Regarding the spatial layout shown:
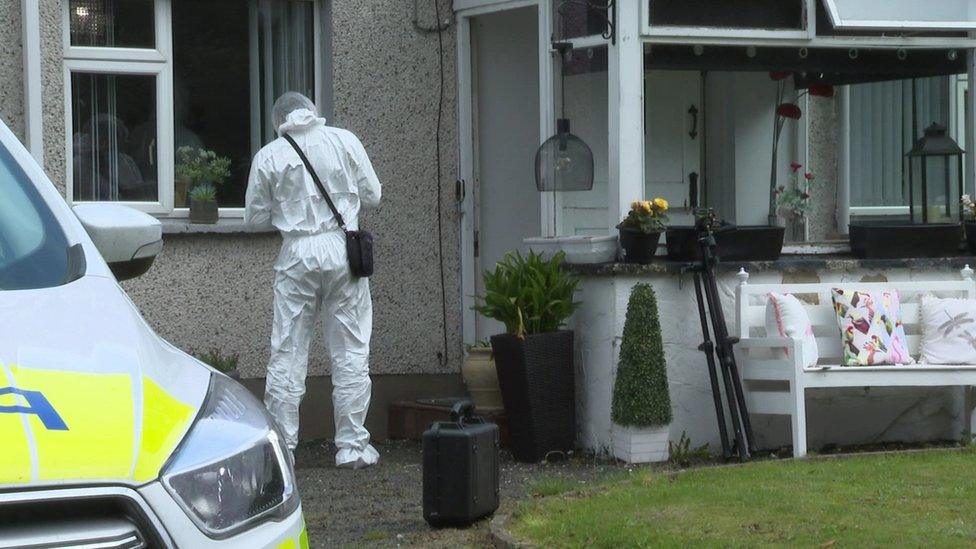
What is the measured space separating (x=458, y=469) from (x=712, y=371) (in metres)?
2.64

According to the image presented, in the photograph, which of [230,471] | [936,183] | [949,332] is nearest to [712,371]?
[949,332]

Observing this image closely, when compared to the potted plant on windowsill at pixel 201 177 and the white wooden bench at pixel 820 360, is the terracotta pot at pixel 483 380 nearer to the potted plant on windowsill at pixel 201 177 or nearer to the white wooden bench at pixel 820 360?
the white wooden bench at pixel 820 360

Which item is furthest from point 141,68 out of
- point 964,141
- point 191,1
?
point 964,141

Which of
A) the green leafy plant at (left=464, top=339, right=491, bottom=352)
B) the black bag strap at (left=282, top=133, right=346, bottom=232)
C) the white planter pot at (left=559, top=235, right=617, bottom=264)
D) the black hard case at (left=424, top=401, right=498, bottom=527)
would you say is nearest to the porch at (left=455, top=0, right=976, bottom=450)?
the white planter pot at (left=559, top=235, right=617, bottom=264)

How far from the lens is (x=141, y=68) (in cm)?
948

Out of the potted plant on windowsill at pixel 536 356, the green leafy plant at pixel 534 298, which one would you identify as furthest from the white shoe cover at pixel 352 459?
the green leafy plant at pixel 534 298

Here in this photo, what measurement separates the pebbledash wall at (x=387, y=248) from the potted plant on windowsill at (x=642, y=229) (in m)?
1.88

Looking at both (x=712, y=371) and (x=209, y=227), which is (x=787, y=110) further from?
(x=209, y=227)

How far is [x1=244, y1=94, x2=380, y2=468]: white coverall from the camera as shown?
27.7ft

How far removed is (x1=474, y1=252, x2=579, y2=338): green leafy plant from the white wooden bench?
1.03 meters

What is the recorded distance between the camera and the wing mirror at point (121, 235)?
155 inches

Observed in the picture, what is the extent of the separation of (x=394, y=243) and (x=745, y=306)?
257cm

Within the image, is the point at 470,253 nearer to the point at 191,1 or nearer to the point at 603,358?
the point at 603,358

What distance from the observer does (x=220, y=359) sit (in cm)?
938
